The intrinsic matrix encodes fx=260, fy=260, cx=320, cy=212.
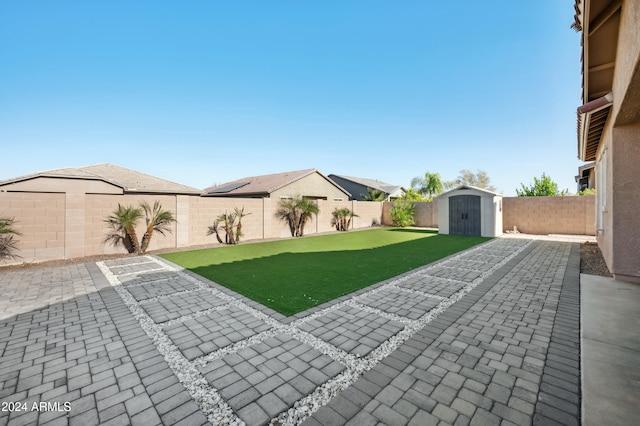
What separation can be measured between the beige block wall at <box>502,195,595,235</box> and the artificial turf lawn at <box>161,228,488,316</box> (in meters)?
8.44

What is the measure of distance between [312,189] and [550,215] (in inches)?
666

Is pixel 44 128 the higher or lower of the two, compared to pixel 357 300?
higher

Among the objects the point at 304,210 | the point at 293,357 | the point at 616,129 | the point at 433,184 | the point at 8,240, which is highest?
the point at 433,184

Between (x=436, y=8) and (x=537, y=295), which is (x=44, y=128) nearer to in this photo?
(x=436, y=8)

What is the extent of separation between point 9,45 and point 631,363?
16.9 m

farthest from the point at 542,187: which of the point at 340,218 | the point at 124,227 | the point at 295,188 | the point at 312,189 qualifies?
the point at 124,227

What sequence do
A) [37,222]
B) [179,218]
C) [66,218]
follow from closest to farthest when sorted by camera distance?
1. [37,222]
2. [66,218]
3. [179,218]

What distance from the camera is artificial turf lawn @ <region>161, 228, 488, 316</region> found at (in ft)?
17.3

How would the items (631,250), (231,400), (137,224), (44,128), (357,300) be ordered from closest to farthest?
1. (231,400)
2. (357,300)
3. (631,250)
4. (137,224)
5. (44,128)

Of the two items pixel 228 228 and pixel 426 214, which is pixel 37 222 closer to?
pixel 228 228

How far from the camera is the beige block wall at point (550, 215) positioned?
14.7 meters

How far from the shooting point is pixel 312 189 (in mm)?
24000

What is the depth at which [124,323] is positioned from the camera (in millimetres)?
4043

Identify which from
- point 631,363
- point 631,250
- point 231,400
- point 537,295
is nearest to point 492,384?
point 631,363
